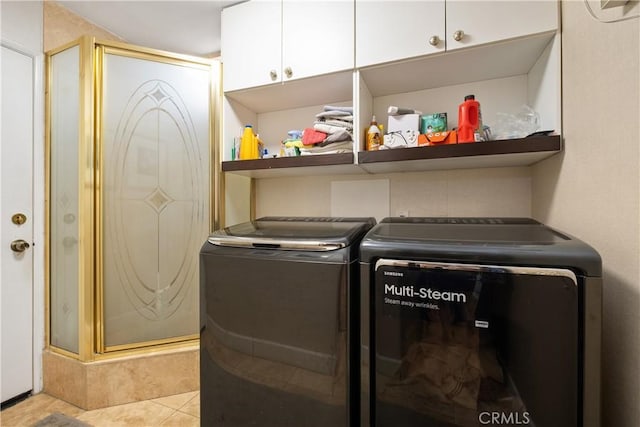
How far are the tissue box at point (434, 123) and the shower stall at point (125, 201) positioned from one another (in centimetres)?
132

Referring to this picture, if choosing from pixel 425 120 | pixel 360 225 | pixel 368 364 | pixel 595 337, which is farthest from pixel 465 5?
pixel 368 364

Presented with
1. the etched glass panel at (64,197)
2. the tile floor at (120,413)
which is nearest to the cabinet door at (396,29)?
the etched glass panel at (64,197)

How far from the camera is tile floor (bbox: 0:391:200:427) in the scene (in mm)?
1528

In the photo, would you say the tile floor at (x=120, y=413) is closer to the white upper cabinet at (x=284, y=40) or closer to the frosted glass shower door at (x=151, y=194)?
the frosted glass shower door at (x=151, y=194)

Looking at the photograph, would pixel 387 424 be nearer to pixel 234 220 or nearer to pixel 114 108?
pixel 234 220

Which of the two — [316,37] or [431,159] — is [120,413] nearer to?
[431,159]

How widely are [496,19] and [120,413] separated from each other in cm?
267

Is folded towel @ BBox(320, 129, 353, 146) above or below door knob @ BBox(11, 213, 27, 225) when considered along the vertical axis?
above

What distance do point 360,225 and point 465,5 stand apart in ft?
3.33

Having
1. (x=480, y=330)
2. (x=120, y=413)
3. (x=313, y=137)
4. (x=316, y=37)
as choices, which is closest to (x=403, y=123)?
(x=313, y=137)

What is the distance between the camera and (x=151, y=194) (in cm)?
183

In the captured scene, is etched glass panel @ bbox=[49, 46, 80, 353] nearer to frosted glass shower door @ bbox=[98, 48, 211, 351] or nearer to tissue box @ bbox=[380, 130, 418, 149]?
frosted glass shower door @ bbox=[98, 48, 211, 351]

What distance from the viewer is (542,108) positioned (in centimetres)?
125

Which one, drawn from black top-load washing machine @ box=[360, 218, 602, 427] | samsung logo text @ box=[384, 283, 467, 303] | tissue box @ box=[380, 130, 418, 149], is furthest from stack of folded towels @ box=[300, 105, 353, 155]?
samsung logo text @ box=[384, 283, 467, 303]
